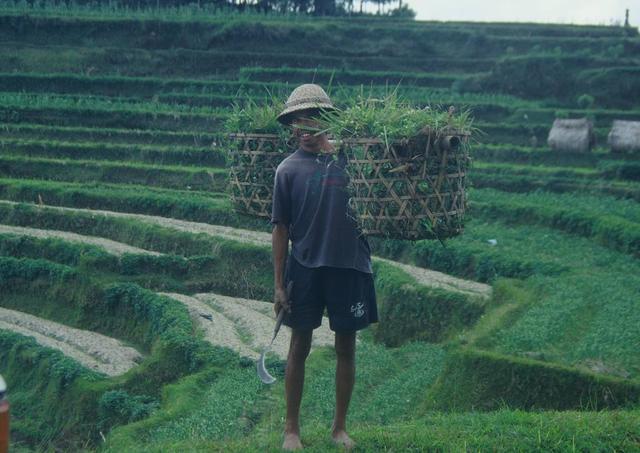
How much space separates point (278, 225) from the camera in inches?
215

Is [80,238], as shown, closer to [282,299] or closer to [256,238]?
[256,238]

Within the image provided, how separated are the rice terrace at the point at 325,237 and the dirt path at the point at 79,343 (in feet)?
0.23

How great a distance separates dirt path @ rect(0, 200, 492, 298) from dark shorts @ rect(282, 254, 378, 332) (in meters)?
6.68

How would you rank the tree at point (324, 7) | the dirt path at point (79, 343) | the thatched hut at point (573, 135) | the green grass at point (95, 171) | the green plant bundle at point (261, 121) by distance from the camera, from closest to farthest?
the green plant bundle at point (261, 121) → the dirt path at point (79, 343) → the thatched hut at point (573, 135) → the green grass at point (95, 171) → the tree at point (324, 7)

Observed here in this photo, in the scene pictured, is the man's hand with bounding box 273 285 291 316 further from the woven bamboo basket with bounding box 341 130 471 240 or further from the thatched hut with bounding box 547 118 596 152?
the thatched hut with bounding box 547 118 596 152

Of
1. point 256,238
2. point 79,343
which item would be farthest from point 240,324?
point 256,238

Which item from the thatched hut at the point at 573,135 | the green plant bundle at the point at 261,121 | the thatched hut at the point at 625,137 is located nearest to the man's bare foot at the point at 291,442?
the green plant bundle at the point at 261,121

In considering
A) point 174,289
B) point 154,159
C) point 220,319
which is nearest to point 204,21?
point 154,159

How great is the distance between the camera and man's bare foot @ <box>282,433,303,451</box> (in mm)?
5375

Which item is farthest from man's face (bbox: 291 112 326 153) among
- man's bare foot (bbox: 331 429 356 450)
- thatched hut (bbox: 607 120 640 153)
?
thatched hut (bbox: 607 120 640 153)

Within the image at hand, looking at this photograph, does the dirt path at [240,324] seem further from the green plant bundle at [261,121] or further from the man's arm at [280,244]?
the man's arm at [280,244]

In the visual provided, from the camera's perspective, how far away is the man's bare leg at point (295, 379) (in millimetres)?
5371

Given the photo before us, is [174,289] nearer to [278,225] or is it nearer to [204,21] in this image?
[278,225]

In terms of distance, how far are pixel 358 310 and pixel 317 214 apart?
0.55m
